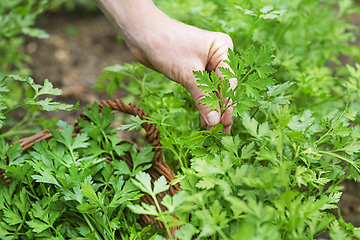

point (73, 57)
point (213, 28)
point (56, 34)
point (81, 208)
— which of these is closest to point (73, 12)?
point (56, 34)

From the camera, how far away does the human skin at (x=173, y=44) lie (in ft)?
2.95

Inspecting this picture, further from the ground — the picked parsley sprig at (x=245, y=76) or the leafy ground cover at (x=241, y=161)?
the picked parsley sprig at (x=245, y=76)

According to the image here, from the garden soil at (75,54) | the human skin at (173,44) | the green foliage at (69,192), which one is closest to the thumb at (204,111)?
the human skin at (173,44)

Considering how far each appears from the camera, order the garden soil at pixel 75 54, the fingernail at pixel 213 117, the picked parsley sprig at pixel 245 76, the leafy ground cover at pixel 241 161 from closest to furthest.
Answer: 1. the leafy ground cover at pixel 241 161
2. the picked parsley sprig at pixel 245 76
3. the fingernail at pixel 213 117
4. the garden soil at pixel 75 54

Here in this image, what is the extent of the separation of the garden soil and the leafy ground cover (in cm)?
103

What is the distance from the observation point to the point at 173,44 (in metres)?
0.95

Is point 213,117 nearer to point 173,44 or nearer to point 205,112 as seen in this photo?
point 205,112

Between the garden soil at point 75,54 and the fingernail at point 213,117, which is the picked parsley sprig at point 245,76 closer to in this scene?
the fingernail at point 213,117

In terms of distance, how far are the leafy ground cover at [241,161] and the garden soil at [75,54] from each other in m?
1.03

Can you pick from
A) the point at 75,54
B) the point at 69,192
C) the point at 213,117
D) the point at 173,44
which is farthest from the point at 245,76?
the point at 75,54

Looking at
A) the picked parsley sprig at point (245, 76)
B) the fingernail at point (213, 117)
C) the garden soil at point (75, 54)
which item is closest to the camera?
the picked parsley sprig at point (245, 76)

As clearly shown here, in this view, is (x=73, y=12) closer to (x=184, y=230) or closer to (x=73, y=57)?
(x=73, y=57)

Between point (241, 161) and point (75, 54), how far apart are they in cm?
219

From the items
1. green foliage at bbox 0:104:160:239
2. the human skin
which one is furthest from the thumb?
green foliage at bbox 0:104:160:239
